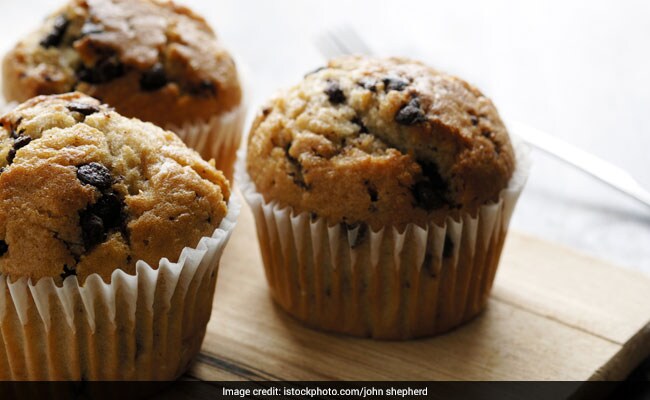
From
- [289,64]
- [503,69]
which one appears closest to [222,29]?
[289,64]

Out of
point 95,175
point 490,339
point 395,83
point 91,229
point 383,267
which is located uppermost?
point 395,83

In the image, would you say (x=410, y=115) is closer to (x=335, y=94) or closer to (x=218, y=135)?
(x=335, y=94)

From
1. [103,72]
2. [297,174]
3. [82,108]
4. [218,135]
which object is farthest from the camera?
[218,135]

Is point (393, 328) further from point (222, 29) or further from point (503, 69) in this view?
point (222, 29)

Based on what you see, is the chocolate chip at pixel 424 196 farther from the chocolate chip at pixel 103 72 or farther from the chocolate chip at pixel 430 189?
the chocolate chip at pixel 103 72

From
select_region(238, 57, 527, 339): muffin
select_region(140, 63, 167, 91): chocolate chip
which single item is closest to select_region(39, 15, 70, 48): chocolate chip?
select_region(140, 63, 167, 91): chocolate chip

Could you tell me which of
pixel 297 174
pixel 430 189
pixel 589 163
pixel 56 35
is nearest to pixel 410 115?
pixel 430 189

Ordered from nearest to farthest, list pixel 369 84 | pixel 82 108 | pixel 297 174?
1. pixel 82 108
2. pixel 297 174
3. pixel 369 84
